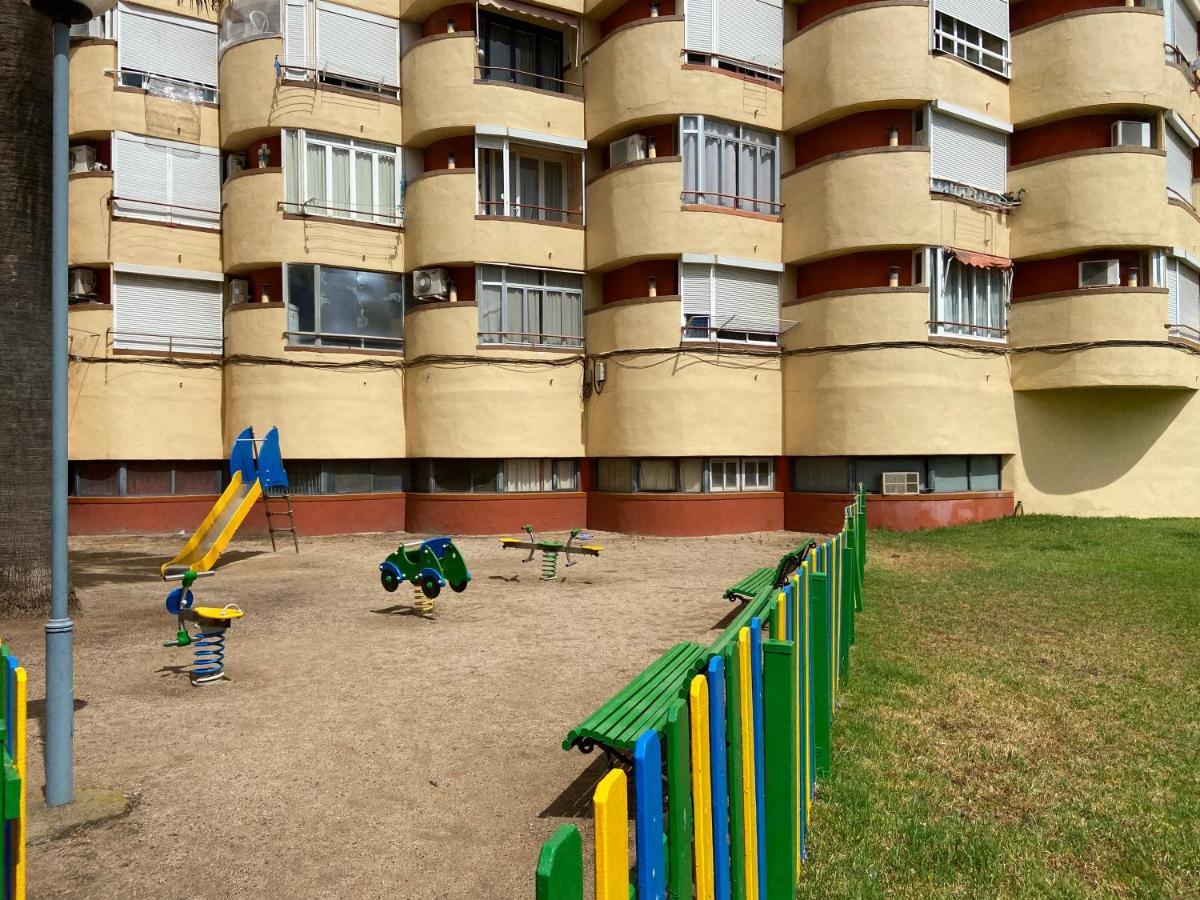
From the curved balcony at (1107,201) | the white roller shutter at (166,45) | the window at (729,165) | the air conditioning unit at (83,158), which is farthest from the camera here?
the air conditioning unit at (83,158)

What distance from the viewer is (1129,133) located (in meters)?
20.5

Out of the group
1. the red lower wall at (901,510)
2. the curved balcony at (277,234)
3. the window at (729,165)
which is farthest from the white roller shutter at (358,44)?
the red lower wall at (901,510)

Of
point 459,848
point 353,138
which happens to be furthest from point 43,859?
point 353,138

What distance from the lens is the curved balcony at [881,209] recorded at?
65.6 ft

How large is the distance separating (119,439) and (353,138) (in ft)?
30.9

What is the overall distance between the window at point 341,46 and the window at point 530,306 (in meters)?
5.81

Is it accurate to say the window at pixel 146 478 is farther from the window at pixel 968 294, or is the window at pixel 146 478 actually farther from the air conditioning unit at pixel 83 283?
the window at pixel 968 294

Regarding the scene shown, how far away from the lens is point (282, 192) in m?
21.2

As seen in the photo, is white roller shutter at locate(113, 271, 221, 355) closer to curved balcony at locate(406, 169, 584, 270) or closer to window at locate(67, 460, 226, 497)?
window at locate(67, 460, 226, 497)

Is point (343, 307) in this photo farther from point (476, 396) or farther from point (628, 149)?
point (628, 149)

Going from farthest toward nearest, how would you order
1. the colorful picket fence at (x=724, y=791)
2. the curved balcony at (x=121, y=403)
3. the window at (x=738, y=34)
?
the curved balcony at (x=121, y=403), the window at (x=738, y=34), the colorful picket fence at (x=724, y=791)

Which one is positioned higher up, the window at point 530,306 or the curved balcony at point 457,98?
the curved balcony at point 457,98

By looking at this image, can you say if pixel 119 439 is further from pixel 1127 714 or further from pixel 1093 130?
pixel 1093 130

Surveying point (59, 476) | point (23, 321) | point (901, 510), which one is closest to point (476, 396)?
point (901, 510)
